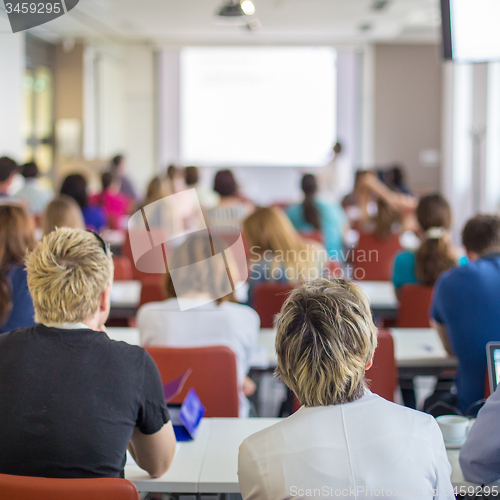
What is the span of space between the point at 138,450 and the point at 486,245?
1728mm

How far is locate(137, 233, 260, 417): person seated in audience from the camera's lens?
239cm

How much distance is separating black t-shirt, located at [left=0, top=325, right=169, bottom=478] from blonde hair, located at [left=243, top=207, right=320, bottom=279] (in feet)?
7.33

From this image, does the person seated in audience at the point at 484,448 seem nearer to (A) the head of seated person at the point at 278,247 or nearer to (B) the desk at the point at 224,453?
(B) the desk at the point at 224,453

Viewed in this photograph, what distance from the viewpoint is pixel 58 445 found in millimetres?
1338

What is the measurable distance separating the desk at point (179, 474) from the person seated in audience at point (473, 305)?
1.32 meters

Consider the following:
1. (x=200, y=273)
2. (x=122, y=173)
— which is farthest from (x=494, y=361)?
(x=122, y=173)

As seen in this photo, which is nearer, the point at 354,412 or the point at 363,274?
the point at 354,412

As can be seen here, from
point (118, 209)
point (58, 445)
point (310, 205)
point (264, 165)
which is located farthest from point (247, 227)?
point (264, 165)

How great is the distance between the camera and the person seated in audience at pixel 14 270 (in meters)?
2.50

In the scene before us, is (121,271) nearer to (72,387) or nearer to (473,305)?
(473,305)

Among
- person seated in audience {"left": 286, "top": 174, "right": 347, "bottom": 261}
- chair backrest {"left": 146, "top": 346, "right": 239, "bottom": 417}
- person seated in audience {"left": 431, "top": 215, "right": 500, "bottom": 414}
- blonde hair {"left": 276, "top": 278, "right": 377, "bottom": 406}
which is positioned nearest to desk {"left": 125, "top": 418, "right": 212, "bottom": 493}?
chair backrest {"left": 146, "top": 346, "right": 239, "bottom": 417}

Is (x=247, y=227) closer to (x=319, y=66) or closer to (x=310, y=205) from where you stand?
(x=310, y=205)

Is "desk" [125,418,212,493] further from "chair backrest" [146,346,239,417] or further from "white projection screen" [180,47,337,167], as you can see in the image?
"white projection screen" [180,47,337,167]

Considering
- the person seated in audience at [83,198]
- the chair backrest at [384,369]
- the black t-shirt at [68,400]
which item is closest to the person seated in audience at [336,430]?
the black t-shirt at [68,400]
